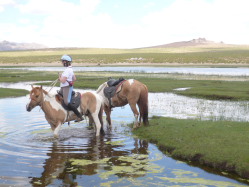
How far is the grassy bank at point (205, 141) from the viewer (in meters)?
7.95

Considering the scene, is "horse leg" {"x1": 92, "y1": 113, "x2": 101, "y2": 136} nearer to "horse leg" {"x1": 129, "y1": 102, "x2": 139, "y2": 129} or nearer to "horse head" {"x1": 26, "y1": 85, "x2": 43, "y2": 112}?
"horse leg" {"x1": 129, "y1": 102, "x2": 139, "y2": 129}

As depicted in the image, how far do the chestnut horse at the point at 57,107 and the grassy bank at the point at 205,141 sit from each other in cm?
167

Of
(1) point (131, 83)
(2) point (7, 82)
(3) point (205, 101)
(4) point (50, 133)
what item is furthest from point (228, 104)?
(2) point (7, 82)

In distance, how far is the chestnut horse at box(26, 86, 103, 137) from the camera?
33.2 feet

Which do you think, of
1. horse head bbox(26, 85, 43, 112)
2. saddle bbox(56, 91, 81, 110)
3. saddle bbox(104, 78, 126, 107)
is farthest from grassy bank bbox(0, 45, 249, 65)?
horse head bbox(26, 85, 43, 112)

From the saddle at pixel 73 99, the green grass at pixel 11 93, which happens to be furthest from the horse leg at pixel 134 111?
the green grass at pixel 11 93

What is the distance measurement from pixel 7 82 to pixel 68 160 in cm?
2725

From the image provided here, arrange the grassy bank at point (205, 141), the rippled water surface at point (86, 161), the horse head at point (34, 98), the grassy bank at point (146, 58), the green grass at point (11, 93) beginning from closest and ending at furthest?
the rippled water surface at point (86, 161), the grassy bank at point (205, 141), the horse head at point (34, 98), the green grass at point (11, 93), the grassy bank at point (146, 58)

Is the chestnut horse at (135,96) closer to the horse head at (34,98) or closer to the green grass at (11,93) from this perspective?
the horse head at (34,98)

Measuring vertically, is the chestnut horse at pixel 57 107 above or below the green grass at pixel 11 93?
above

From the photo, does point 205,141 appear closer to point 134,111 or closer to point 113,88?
point 134,111

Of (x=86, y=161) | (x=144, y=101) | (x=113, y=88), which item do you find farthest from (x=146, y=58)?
(x=86, y=161)

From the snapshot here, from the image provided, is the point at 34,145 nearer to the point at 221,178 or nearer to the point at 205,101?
the point at 221,178

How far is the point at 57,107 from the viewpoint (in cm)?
1038
